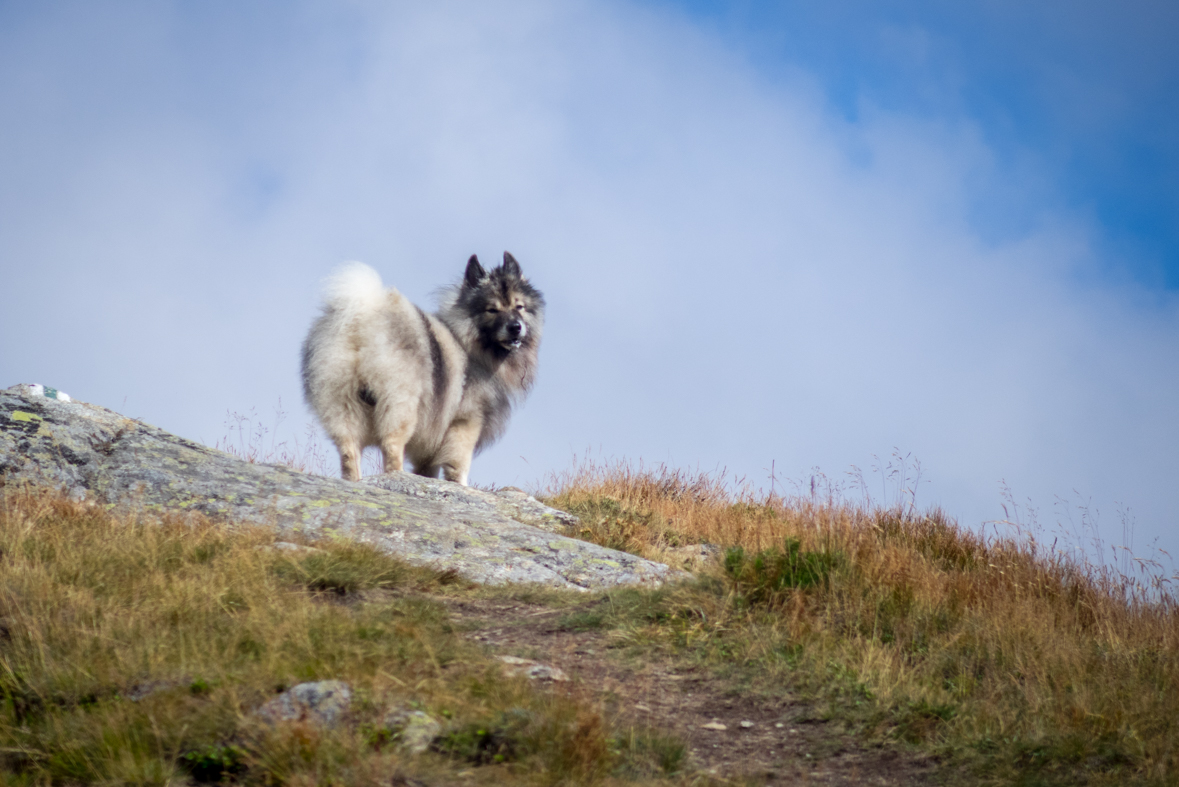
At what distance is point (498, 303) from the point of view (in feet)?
38.8

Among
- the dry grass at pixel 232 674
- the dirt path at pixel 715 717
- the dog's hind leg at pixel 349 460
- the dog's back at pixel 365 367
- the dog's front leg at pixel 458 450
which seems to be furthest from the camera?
the dog's front leg at pixel 458 450

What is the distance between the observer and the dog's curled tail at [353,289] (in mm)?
10148

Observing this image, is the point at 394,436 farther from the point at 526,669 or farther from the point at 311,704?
the point at 311,704

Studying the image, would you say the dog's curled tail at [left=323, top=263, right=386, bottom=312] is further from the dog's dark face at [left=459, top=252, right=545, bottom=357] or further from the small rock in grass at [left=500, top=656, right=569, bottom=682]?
the small rock in grass at [left=500, top=656, right=569, bottom=682]

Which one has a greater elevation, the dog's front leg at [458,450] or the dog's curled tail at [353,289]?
the dog's curled tail at [353,289]

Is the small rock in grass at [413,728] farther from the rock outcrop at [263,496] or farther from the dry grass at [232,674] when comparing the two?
the rock outcrop at [263,496]

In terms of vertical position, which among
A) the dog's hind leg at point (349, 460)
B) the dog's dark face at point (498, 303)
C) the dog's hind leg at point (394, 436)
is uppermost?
the dog's dark face at point (498, 303)

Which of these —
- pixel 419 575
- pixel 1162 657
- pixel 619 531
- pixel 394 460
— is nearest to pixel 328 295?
pixel 394 460

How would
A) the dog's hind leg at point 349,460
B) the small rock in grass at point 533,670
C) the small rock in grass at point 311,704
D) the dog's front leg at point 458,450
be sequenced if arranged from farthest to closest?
the dog's front leg at point 458,450 → the dog's hind leg at point 349,460 → the small rock in grass at point 533,670 → the small rock in grass at point 311,704

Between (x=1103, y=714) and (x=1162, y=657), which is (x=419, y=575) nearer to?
(x=1103, y=714)

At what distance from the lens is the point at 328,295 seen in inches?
404

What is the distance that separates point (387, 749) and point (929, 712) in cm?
272

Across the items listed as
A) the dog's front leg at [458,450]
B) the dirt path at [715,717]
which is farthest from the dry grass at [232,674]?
the dog's front leg at [458,450]

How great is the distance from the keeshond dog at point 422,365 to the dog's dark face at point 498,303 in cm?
1
